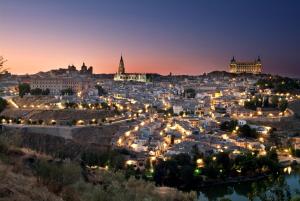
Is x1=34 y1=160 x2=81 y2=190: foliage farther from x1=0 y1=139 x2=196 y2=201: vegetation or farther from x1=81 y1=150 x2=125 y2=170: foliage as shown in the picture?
x1=81 y1=150 x2=125 y2=170: foliage

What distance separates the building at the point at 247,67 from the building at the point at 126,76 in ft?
45.8

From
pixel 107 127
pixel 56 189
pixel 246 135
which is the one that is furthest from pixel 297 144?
pixel 56 189

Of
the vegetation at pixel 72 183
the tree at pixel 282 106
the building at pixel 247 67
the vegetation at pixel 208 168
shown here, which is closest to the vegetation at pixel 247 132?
the vegetation at pixel 208 168

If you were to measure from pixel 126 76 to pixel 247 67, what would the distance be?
56.4 ft

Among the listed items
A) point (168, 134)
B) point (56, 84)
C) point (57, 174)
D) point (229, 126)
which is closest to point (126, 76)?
point (56, 84)

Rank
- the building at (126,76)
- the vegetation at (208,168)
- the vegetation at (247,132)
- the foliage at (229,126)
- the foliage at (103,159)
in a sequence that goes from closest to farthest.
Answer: the vegetation at (208,168) < the foliage at (103,159) < the vegetation at (247,132) < the foliage at (229,126) < the building at (126,76)

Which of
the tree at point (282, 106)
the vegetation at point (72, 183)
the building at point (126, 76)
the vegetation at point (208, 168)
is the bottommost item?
the vegetation at point (208, 168)

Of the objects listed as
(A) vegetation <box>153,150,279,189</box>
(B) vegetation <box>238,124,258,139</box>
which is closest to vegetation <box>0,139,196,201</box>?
(A) vegetation <box>153,150,279,189</box>

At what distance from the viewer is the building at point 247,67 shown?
62969 mm

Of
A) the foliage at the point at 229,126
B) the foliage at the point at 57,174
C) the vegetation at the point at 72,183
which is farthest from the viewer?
the foliage at the point at 229,126

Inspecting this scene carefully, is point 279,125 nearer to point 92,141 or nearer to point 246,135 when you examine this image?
point 246,135

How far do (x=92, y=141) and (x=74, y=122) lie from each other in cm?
255

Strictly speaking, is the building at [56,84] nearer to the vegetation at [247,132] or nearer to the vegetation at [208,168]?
the vegetation at [247,132]

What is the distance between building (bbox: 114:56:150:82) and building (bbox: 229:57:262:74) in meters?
14.0
